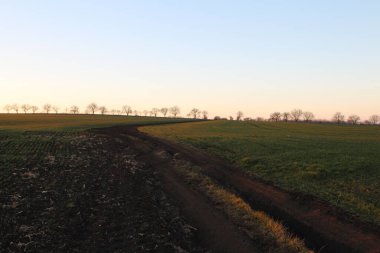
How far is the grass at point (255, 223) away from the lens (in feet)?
46.8

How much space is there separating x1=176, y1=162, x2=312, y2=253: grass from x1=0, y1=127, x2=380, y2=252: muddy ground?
68cm

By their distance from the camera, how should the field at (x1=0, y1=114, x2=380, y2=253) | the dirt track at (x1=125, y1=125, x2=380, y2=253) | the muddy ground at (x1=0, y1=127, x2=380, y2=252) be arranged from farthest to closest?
the dirt track at (x1=125, y1=125, x2=380, y2=253) → the field at (x1=0, y1=114, x2=380, y2=253) → the muddy ground at (x1=0, y1=127, x2=380, y2=252)

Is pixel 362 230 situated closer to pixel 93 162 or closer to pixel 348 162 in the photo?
pixel 348 162

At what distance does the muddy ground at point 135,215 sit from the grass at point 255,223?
679mm

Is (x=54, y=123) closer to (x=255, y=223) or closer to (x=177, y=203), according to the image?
(x=177, y=203)

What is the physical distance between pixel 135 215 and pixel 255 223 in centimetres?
624

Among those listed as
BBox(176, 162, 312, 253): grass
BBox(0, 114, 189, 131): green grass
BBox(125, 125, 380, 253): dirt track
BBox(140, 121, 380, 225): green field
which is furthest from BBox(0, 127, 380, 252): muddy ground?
BBox(0, 114, 189, 131): green grass

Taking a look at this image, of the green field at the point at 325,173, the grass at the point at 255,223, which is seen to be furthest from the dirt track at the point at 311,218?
the green field at the point at 325,173

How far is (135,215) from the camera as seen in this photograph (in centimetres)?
1747

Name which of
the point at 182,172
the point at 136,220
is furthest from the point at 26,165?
the point at 136,220

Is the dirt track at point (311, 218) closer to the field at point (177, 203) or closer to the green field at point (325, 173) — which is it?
the field at point (177, 203)

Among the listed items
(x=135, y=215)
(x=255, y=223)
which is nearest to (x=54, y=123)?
(x=135, y=215)

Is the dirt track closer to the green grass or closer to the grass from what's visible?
the grass

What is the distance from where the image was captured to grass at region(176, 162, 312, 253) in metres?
14.2
